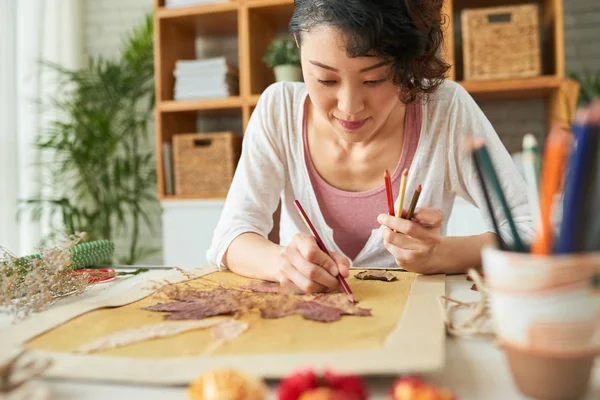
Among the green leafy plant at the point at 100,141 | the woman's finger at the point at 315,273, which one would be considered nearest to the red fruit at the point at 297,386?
the woman's finger at the point at 315,273

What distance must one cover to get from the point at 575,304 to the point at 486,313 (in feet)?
0.85

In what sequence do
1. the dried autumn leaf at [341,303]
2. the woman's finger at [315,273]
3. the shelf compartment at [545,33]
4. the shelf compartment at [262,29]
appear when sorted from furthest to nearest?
the shelf compartment at [262,29]
the shelf compartment at [545,33]
the woman's finger at [315,273]
the dried autumn leaf at [341,303]

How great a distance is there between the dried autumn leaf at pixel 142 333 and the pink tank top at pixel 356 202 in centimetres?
69

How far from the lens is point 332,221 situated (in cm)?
130

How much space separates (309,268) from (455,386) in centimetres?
36

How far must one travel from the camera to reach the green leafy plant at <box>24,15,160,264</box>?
294 cm

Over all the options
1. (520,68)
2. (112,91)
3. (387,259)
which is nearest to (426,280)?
(387,259)

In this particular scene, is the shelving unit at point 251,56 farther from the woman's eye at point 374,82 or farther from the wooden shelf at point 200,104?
the woman's eye at point 374,82

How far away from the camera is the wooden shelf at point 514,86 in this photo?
227cm

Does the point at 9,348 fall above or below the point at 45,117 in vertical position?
below

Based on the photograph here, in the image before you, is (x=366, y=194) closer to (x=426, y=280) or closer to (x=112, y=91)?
(x=426, y=280)

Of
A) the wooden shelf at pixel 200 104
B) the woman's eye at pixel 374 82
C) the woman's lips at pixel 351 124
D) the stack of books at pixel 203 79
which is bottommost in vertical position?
the woman's lips at pixel 351 124

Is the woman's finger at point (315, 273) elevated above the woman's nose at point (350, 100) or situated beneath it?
situated beneath

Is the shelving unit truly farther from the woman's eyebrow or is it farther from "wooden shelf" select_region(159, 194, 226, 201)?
the woman's eyebrow
